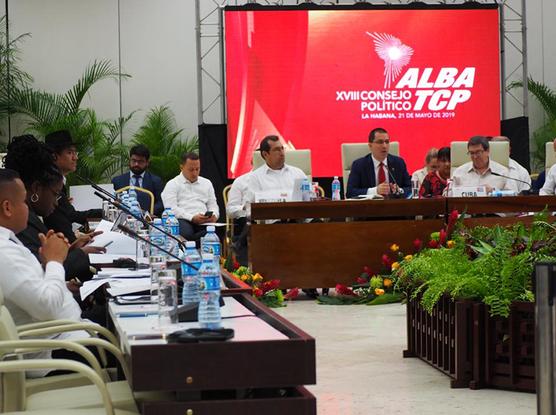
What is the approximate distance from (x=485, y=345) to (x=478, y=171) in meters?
4.80

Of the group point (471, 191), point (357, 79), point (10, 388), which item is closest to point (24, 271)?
point (10, 388)

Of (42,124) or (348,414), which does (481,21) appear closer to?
(42,124)

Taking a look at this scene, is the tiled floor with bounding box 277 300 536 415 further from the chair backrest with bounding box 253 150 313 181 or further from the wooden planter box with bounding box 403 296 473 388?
the chair backrest with bounding box 253 150 313 181

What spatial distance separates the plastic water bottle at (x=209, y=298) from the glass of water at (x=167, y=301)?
0.09 metres

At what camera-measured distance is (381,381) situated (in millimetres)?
4594

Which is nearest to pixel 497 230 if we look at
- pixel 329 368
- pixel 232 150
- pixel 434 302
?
pixel 434 302

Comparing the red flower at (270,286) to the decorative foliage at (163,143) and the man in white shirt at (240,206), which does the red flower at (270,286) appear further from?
the decorative foliage at (163,143)

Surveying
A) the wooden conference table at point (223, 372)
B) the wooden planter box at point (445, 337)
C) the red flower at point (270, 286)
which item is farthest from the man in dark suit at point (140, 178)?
the wooden conference table at point (223, 372)

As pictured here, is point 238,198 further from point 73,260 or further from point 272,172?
point 73,260

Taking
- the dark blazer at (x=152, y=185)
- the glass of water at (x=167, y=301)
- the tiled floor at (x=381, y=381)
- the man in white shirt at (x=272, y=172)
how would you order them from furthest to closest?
the dark blazer at (x=152, y=185) < the man in white shirt at (x=272, y=172) < the tiled floor at (x=381, y=381) < the glass of water at (x=167, y=301)

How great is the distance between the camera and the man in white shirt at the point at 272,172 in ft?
28.5

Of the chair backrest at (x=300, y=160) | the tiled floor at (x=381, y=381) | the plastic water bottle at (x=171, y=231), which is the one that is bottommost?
the tiled floor at (x=381, y=381)

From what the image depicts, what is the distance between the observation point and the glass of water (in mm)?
2707

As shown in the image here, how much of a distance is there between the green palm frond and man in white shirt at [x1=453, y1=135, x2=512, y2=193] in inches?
200
